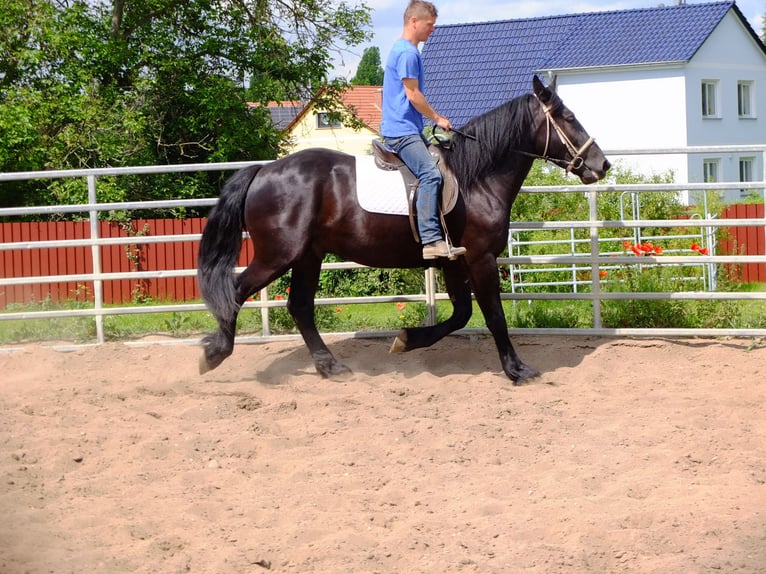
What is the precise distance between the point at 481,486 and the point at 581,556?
3.17 feet

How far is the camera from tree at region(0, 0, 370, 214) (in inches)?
704

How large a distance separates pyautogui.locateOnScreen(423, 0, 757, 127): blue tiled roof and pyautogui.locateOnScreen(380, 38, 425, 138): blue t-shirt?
984 inches

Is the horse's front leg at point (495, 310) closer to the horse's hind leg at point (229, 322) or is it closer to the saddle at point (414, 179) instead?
the saddle at point (414, 179)

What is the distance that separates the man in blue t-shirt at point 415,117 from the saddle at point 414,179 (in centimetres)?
8

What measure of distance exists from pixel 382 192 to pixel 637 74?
25.8m

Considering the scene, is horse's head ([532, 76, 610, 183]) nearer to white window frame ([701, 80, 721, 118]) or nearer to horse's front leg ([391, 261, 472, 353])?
horse's front leg ([391, 261, 472, 353])

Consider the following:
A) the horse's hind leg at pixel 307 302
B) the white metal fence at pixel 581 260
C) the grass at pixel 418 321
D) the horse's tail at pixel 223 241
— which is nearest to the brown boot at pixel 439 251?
the horse's hind leg at pixel 307 302

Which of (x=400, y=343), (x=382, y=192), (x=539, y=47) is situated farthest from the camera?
(x=539, y=47)

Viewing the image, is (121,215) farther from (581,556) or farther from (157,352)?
(581,556)

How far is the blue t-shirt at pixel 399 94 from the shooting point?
673 cm

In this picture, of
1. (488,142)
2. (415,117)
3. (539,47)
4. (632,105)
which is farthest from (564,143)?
(539,47)

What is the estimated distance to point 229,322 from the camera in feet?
22.6

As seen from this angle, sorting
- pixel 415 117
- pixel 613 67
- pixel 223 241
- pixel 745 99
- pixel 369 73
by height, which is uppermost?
pixel 369 73

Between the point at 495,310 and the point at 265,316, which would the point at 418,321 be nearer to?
the point at 265,316
